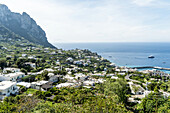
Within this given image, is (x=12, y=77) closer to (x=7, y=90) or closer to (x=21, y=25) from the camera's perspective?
(x=7, y=90)

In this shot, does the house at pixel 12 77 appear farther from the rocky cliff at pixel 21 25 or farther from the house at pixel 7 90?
the rocky cliff at pixel 21 25

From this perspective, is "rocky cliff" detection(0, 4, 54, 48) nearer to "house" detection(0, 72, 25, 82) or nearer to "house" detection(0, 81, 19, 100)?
"house" detection(0, 72, 25, 82)

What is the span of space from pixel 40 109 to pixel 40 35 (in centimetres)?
16662

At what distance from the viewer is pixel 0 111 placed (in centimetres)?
1449

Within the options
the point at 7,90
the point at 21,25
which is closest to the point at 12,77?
the point at 7,90

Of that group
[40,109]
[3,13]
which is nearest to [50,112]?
[40,109]

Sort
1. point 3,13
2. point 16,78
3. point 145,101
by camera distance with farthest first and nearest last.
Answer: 1. point 3,13
2. point 16,78
3. point 145,101

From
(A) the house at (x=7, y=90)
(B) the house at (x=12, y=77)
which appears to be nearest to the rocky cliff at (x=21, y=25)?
(B) the house at (x=12, y=77)

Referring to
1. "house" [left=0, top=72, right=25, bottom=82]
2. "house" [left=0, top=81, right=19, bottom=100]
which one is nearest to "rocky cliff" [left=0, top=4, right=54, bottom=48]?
"house" [left=0, top=72, right=25, bottom=82]

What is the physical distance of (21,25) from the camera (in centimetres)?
15662

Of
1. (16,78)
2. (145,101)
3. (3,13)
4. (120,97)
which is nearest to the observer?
(145,101)

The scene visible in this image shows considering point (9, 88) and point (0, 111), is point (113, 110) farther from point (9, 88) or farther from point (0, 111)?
point (9, 88)

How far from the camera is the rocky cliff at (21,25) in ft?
472

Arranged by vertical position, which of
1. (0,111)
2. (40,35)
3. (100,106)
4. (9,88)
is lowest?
(9,88)
